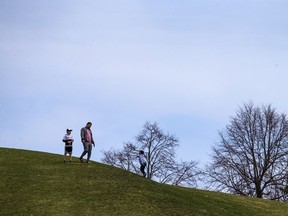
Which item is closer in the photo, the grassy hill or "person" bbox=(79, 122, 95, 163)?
the grassy hill

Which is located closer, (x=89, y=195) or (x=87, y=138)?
(x=89, y=195)

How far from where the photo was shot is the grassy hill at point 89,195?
880 inches

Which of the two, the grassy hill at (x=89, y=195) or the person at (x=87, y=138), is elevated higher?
the person at (x=87, y=138)

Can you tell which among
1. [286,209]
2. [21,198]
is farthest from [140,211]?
[286,209]

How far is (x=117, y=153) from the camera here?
71688mm

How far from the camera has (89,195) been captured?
2400 cm

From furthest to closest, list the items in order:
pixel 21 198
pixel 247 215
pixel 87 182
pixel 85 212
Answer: pixel 247 215 < pixel 87 182 < pixel 21 198 < pixel 85 212

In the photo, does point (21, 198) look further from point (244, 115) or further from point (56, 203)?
point (244, 115)

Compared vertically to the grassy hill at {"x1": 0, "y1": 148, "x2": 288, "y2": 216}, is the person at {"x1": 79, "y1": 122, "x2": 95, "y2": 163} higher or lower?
higher

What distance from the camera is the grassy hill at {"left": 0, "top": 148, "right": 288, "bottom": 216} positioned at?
2234cm

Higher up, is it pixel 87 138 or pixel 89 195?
pixel 87 138

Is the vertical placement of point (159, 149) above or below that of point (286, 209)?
above

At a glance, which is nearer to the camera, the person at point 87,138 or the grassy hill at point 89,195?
the grassy hill at point 89,195

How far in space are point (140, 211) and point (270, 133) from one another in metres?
37.9
